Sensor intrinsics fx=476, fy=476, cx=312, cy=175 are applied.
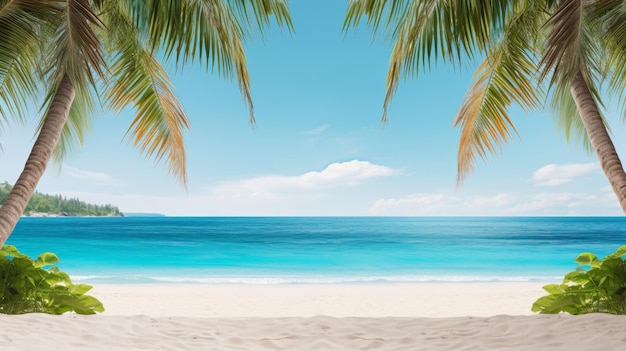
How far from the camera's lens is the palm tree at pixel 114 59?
3.63m

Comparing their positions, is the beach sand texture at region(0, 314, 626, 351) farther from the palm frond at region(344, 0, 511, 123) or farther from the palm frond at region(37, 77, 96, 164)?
the palm frond at region(37, 77, 96, 164)

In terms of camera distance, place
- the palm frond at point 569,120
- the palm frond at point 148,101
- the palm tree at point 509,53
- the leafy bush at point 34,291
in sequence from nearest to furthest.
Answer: the palm tree at point 509,53
the leafy bush at point 34,291
the palm frond at point 148,101
the palm frond at point 569,120

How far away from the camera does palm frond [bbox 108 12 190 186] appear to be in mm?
5152

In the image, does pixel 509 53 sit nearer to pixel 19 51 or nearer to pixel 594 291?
pixel 594 291

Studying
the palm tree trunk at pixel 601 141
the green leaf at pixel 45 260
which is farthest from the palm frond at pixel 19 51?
the palm tree trunk at pixel 601 141

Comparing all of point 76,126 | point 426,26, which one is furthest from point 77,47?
point 426,26

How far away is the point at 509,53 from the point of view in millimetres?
5262

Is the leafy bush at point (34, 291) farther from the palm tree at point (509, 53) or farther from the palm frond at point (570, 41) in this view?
the palm frond at point (570, 41)

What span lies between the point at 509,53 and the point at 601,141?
164 centimetres

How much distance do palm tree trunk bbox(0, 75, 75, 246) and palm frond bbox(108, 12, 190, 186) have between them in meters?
1.05

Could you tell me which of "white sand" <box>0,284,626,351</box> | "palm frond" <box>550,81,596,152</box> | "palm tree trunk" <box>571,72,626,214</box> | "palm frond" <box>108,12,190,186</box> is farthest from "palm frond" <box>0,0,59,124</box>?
"palm frond" <box>550,81,596,152</box>

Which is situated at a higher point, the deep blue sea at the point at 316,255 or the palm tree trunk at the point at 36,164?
the palm tree trunk at the point at 36,164

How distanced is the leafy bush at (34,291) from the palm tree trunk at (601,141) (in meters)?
4.55

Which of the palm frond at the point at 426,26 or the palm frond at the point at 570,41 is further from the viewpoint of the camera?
the palm frond at the point at 426,26
